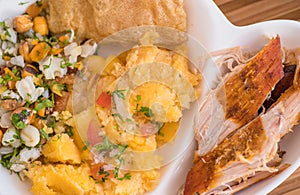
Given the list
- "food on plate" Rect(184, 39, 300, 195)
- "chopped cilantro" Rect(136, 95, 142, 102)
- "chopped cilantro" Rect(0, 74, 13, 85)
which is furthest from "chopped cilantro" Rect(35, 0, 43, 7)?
"food on plate" Rect(184, 39, 300, 195)

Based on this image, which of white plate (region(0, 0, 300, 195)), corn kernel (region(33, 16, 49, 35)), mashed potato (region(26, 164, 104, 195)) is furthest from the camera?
corn kernel (region(33, 16, 49, 35))

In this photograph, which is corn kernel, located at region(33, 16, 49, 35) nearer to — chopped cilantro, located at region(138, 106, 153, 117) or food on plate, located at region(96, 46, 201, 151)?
food on plate, located at region(96, 46, 201, 151)

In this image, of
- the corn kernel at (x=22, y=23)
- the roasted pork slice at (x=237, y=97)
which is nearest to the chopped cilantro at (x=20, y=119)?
the corn kernel at (x=22, y=23)

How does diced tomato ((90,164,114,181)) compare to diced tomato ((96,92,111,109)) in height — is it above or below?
below

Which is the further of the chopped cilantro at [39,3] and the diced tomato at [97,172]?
the chopped cilantro at [39,3]

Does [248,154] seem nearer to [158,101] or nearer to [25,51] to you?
[158,101]

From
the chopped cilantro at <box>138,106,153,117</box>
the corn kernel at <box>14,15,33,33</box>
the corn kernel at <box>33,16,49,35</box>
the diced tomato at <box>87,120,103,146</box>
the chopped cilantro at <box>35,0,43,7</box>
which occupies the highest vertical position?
the chopped cilantro at <box>35,0,43,7</box>

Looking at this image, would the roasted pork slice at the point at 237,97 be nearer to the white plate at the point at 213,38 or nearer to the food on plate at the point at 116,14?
the white plate at the point at 213,38

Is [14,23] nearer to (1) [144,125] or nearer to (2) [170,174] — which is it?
(1) [144,125]
